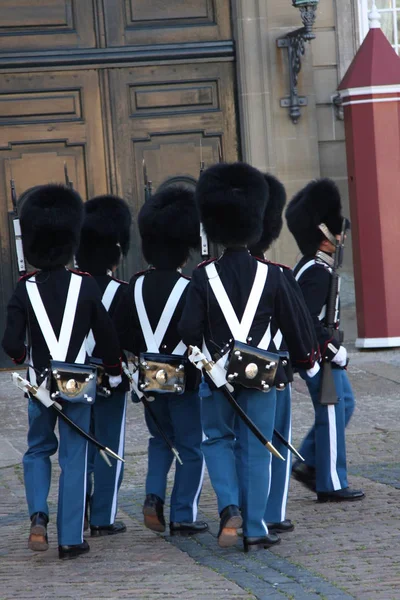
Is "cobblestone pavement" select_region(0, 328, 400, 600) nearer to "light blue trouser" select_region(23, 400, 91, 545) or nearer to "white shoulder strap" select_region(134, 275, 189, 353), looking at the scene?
"light blue trouser" select_region(23, 400, 91, 545)

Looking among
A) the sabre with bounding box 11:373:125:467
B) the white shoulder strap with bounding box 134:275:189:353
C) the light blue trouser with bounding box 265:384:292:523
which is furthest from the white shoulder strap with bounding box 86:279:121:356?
the light blue trouser with bounding box 265:384:292:523

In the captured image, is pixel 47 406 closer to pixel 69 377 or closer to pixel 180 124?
pixel 69 377

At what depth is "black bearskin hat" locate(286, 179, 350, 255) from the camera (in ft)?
22.4

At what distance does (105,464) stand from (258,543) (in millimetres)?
916

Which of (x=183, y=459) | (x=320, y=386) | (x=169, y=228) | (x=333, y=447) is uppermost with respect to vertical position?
(x=169, y=228)

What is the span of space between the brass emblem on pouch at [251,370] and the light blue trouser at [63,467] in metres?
0.78

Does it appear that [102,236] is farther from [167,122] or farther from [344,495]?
[167,122]

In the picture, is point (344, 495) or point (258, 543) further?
point (344, 495)

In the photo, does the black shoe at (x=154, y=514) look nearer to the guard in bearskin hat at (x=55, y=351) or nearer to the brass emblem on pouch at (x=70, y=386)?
the guard in bearskin hat at (x=55, y=351)

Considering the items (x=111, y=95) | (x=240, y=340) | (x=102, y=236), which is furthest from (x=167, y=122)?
(x=240, y=340)

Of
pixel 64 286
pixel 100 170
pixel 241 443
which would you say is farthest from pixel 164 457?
pixel 100 170

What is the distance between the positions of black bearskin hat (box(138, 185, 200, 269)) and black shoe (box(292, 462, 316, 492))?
1.38 meters

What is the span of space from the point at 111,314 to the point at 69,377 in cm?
63

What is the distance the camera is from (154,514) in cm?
605
